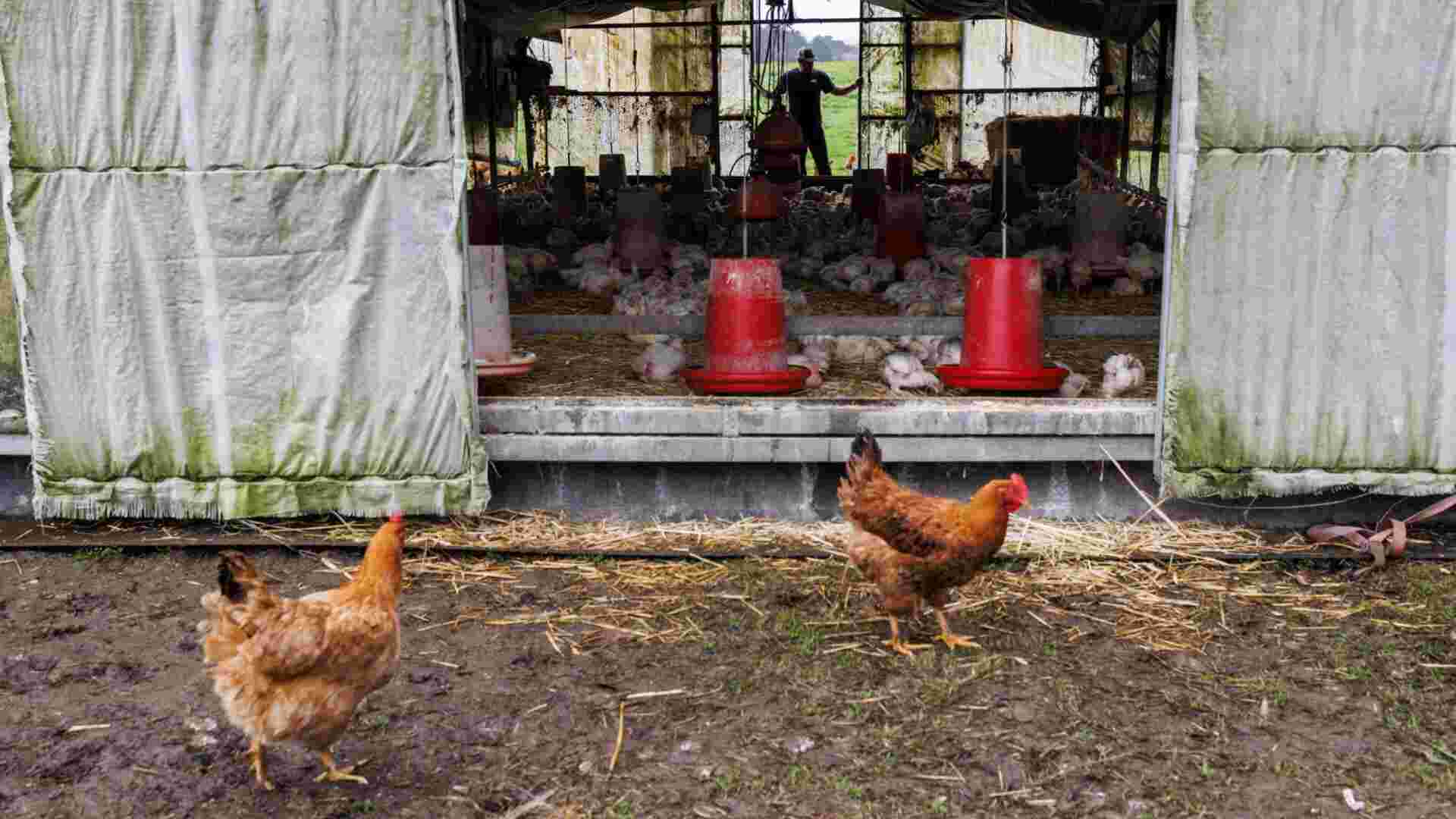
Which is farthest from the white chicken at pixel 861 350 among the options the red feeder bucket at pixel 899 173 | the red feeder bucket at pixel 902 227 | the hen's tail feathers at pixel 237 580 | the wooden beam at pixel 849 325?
the red feeder bucket at pixel 899 173

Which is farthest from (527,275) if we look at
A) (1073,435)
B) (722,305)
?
(1073,435)

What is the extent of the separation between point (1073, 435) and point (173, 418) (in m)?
4.22

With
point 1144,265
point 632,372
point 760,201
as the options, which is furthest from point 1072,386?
point 760,201

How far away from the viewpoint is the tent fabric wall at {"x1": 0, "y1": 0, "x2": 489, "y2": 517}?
5531 millimetres

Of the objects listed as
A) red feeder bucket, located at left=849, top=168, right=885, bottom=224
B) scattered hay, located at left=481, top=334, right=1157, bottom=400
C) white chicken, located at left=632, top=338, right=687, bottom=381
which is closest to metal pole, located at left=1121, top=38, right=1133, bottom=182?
red feeder bucket, located at left=849, top=168, right=885, bottom=224

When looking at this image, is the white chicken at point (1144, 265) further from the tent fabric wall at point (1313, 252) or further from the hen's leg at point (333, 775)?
the hen's leg at point (333, 775)

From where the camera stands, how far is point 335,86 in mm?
5547

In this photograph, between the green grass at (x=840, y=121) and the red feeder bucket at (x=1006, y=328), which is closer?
the red feeder bucket at (x=1006, y=328)

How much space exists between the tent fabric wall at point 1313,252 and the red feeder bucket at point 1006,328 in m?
0.90

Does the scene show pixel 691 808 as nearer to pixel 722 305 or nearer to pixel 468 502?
pixel 468 502

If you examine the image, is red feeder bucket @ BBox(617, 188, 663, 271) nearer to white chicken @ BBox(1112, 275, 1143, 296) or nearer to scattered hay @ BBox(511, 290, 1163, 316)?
scattered hay @ BBox(511, 290, 1163, 316)

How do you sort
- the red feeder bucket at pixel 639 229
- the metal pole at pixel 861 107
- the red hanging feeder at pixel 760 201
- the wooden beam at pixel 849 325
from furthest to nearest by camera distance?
the metal pole at pixel 861 107
the red feeder bucket at pixel 639 229
the red hanging feeder at pixel 760 201
the wooden beam at pixel 849 325

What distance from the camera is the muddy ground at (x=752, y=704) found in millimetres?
3691

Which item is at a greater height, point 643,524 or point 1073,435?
point 1073,435
